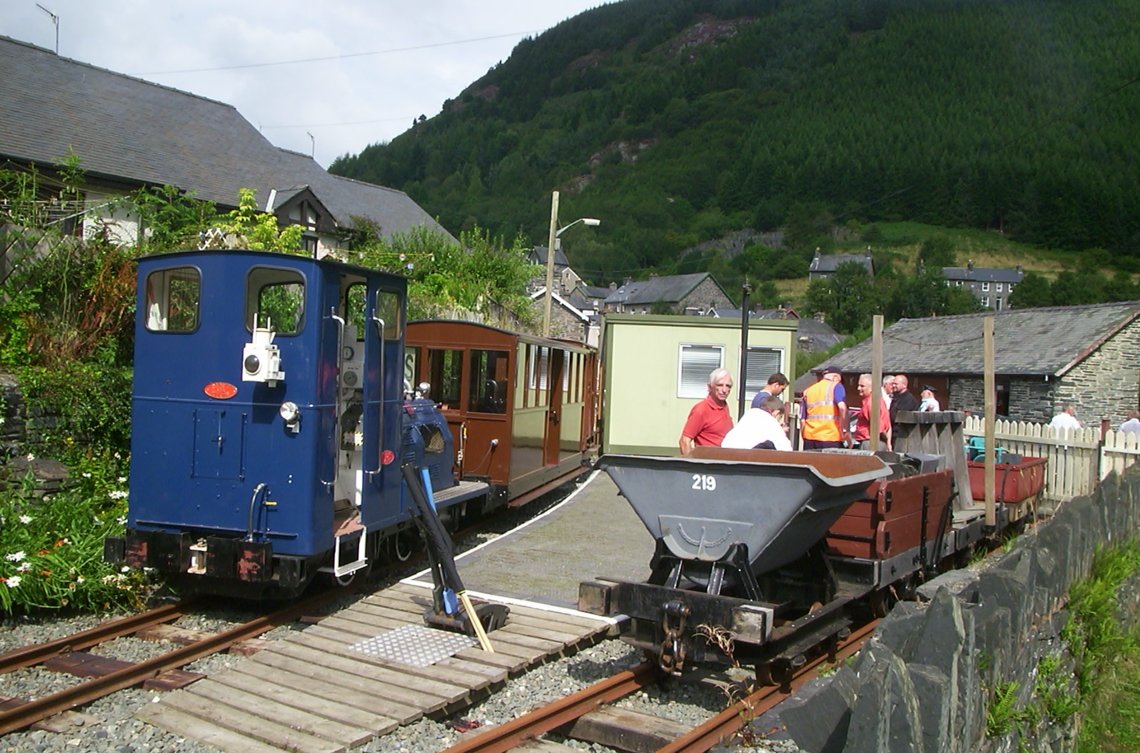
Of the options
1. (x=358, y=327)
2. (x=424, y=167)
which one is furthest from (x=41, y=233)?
(x=424, y=167)

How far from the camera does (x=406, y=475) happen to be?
719cm

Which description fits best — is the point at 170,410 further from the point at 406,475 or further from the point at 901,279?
the point at 901,279

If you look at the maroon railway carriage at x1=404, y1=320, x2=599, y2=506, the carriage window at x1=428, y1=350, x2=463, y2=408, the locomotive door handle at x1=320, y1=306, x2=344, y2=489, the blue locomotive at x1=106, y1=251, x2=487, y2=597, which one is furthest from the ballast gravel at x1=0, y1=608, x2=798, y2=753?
the carriage window at x1=428, y1=350, x2=463, y2=408

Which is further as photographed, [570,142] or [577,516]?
[570,142]

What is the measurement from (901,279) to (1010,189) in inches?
815

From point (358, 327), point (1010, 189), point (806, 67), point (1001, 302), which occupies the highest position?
point (806, 67)

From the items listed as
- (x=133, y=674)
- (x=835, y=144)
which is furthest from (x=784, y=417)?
(x=835, y=144)

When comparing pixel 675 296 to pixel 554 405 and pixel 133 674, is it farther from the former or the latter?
pixel 133 674

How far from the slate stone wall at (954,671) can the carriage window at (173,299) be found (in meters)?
5.33

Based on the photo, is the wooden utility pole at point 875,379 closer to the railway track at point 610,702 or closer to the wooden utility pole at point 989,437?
the wooden utility pole at point 989,437

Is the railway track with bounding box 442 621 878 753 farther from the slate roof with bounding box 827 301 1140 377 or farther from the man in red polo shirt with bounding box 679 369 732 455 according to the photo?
the slate roof with bounding box 827 301 1140 377

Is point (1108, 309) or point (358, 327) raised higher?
point (1108, 309)

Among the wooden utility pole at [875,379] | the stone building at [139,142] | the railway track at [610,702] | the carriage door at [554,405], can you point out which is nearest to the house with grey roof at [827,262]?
the stone building at [139,142]

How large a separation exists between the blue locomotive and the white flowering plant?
42 cm
